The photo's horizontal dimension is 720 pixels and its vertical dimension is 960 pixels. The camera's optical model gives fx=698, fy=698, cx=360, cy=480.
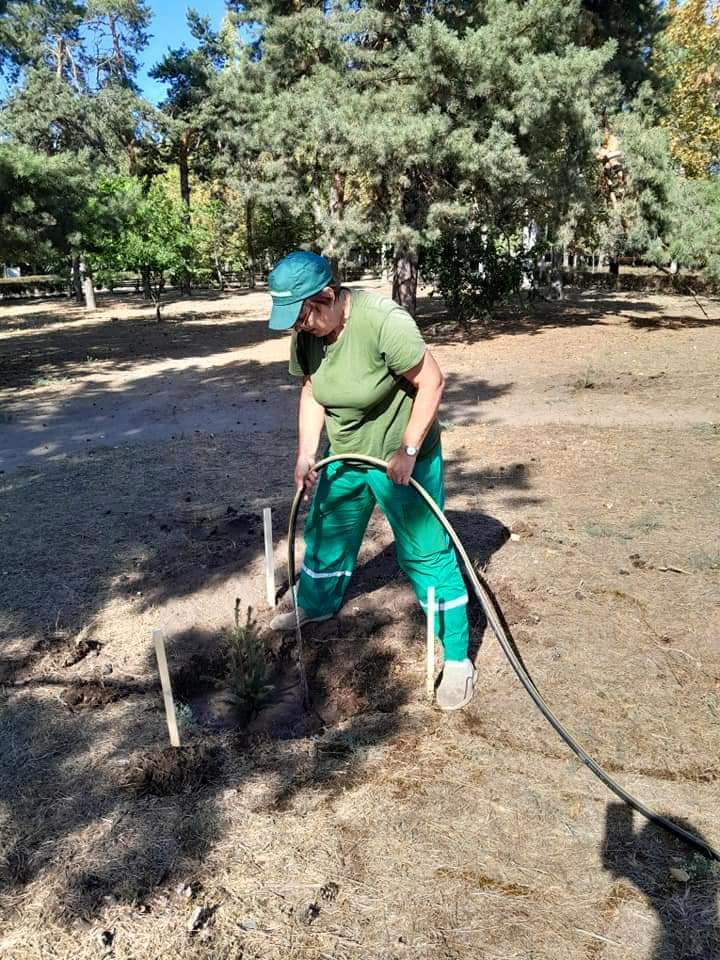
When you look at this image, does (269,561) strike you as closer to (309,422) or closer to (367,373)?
(309,422)

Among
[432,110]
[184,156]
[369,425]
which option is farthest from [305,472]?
[184,156]

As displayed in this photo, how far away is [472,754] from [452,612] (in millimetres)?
575

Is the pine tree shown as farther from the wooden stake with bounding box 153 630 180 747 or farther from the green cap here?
the wooden stake with bounding box 153 630 180 747

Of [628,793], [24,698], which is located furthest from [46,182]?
[628,793]

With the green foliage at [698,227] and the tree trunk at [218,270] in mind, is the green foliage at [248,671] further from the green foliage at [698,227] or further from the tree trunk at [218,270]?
the tree trunk at [218,270]

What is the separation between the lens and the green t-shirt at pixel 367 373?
2.60 metres

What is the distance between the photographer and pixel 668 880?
2.09m

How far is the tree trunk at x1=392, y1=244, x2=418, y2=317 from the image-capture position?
1517 cm

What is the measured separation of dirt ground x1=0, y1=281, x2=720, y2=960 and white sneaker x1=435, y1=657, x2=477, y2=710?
0.21 feet

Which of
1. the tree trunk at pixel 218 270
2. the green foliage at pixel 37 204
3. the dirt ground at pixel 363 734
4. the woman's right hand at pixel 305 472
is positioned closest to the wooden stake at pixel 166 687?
the dirt ground at pixel 363 734

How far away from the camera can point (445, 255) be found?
52.4ft

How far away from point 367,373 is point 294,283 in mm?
442

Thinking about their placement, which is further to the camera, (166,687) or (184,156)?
(184,156)

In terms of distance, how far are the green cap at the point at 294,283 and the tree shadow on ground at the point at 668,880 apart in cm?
202
